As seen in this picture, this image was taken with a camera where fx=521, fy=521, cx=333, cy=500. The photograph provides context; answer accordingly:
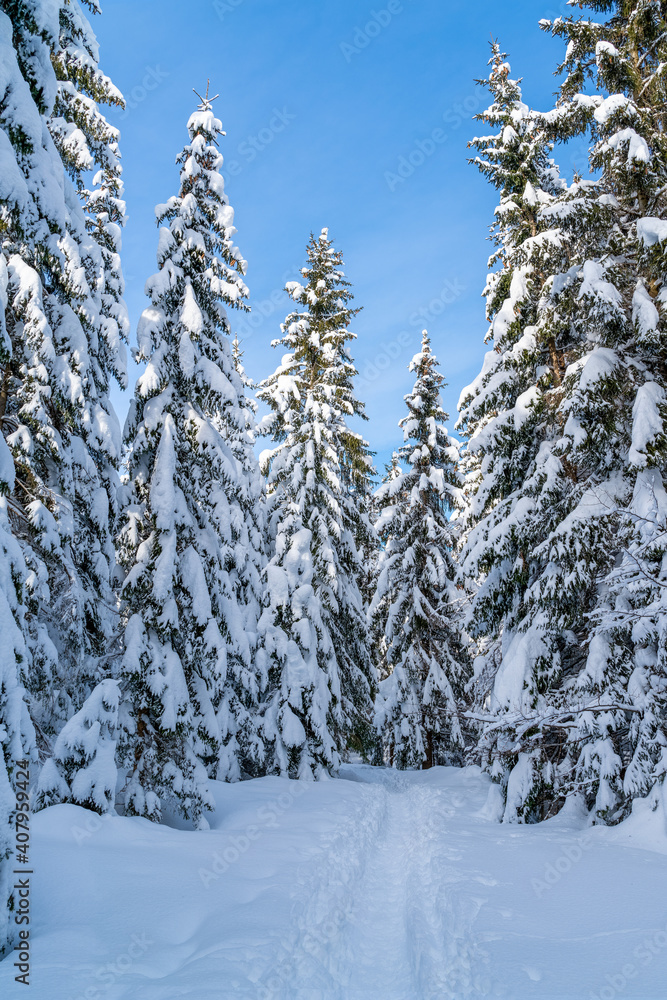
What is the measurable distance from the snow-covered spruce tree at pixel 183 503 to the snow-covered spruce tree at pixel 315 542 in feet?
11.1

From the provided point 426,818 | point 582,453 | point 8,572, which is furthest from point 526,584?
point 8,572

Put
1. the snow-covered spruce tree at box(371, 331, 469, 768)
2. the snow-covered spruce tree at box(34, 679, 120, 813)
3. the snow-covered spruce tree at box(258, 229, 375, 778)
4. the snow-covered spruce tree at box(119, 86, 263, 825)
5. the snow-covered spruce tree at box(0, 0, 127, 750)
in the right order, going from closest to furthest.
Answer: the snow-covered spruce tree at box(34, 679, 120, 813) → the snow-covered spruce tree at box(119, 86, 263, 825) → the snow-covered spruce tree at box(0, 0, 127, 750) → the snow-covered spruce tree at box(258, 229, 375, 778) → the snow-covered spruce tree at box(371, 331, 469, 768)

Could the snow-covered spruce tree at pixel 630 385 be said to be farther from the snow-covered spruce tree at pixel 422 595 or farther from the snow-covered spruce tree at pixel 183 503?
the snow-covered spruce tree at pixel 422 595

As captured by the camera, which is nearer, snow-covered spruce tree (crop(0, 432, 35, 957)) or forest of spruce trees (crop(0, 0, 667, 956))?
snow-covered spruce tree (crop(0, 432, 35, 957))

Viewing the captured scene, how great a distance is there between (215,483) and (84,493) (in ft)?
11.1

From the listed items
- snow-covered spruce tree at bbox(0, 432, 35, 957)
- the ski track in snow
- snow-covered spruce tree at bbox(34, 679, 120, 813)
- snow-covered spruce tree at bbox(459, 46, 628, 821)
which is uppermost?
snow-covered spruce tree at bbox(459, 46, 628, 821)

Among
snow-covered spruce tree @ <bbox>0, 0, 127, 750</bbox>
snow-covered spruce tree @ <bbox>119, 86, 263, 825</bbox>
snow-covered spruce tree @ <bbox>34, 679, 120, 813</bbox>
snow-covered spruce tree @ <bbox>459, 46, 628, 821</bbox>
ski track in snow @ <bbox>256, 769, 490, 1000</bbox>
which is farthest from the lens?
snow-covered spruce tree @ <bbox>0, 0, 127, 750</bbox>

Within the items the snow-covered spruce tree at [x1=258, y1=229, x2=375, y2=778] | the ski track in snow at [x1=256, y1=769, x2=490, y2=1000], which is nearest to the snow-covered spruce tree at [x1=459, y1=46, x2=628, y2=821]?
the ski track in snow at [x1=256, y1=769, x2=490, y2=1000]

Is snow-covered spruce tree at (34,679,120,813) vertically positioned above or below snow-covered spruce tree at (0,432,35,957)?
below

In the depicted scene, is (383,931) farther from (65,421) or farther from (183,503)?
(65,421)

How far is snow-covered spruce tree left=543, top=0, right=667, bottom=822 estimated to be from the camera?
725cm

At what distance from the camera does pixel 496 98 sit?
12594 mm

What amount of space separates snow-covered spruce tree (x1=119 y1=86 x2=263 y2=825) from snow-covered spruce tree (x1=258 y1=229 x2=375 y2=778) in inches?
134

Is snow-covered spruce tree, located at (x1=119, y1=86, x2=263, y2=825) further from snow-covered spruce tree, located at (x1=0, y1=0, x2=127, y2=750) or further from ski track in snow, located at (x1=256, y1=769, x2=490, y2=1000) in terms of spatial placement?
ski track in snow, located at (x1=256, y1=769, x2=490, y2=1000)
